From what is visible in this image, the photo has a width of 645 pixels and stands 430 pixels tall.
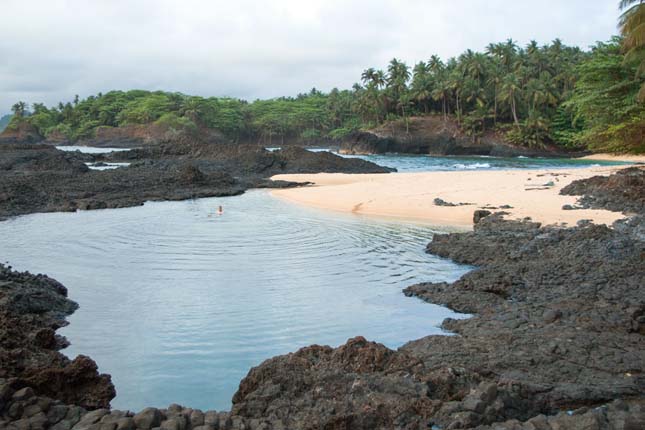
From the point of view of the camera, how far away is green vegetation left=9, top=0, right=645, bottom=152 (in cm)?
2484

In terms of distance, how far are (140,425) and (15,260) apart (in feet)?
31.9

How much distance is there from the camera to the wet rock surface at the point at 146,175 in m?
22.0

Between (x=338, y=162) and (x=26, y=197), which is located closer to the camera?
(x=26, y=197)

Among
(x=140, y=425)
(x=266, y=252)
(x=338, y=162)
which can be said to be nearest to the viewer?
(x=140, y=425)

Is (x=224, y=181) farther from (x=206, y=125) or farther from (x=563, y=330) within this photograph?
(x=206, y=125)

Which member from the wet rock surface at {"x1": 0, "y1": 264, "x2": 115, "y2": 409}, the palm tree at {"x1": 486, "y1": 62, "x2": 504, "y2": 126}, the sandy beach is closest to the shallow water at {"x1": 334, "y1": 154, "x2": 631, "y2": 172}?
the sandy beach

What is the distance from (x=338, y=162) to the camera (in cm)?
3916

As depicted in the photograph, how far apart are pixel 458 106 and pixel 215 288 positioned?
71730mm

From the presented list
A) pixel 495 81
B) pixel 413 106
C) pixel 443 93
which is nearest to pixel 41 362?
pixel 495 81

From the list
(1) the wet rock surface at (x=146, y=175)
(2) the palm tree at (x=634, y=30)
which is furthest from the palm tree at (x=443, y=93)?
(2) the palm tree at (x=634, y=30)

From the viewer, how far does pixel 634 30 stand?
1738 cm

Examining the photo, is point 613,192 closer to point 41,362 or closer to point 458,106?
point 41,362

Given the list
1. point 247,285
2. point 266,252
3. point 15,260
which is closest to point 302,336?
point 247,285

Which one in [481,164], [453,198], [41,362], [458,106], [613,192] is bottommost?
[41,362]
